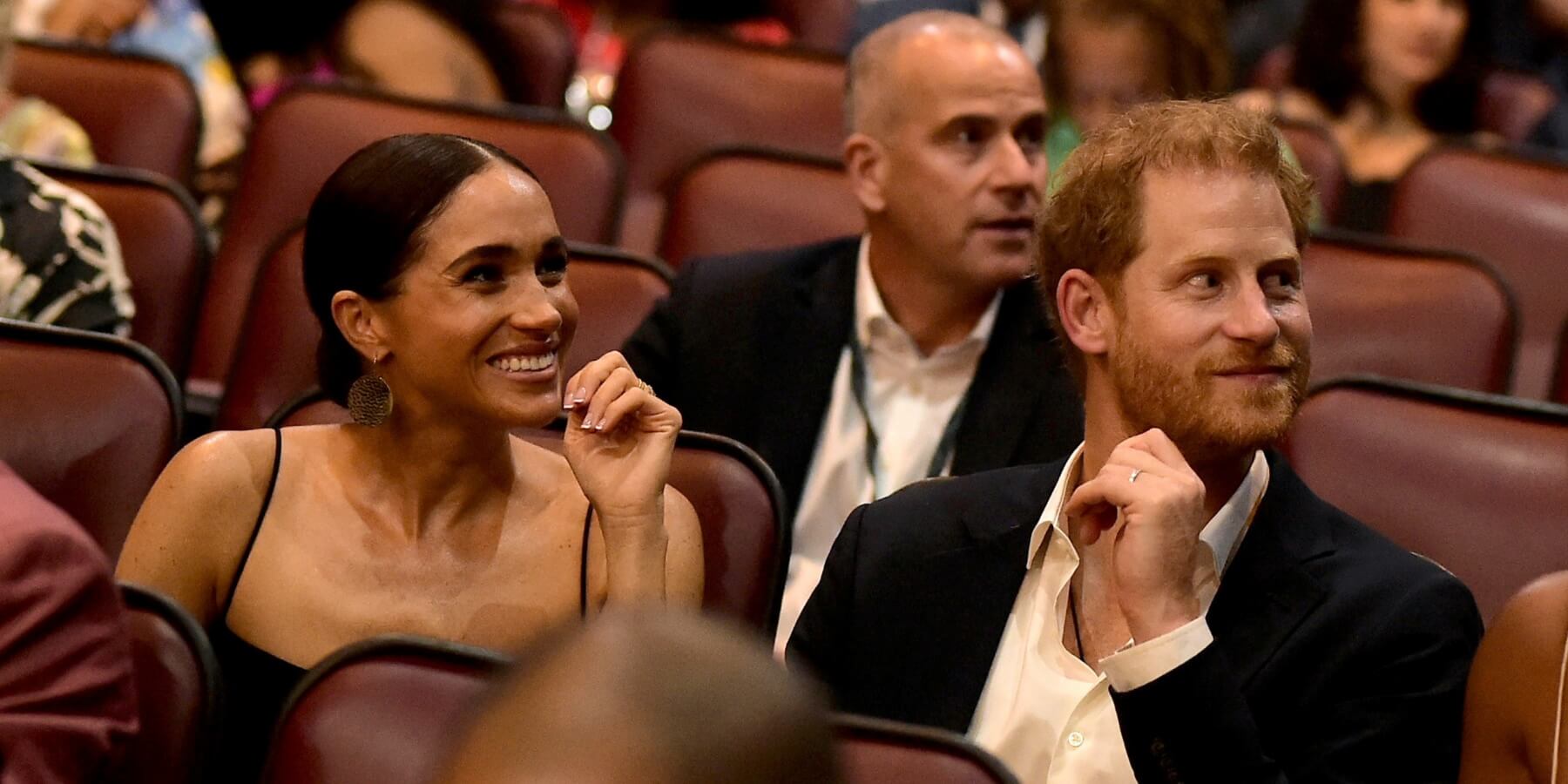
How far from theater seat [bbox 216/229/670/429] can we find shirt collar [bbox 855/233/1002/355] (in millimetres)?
276

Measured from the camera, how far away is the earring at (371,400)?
2137 mm

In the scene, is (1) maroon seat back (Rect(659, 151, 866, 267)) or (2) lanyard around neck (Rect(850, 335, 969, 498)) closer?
(2) lanyard around neck (Rect(850, 335, 969, 498))

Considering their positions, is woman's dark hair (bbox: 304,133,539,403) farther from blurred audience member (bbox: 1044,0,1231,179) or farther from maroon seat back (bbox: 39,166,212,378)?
blurred audience member (bbox: 1044,0,1231,179)

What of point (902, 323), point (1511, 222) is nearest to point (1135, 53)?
point (1511, 222)

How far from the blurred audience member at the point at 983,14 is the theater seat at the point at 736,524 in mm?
2138

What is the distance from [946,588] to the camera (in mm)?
2029

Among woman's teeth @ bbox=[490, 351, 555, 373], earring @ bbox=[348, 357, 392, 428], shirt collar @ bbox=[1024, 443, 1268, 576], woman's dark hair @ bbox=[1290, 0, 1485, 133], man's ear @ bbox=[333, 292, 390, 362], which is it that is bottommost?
shirt collar @ bbox=[1024, 443, 1268, 576]

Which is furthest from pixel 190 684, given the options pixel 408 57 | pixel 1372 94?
pixel 1372 94

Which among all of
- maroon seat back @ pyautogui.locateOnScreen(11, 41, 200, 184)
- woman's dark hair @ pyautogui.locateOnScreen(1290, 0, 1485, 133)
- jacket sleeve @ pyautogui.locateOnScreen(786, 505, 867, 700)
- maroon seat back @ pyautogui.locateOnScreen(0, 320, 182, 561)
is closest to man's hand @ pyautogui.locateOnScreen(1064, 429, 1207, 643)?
jacket sleeve @ pyautogui.locateOnScreen(786, 505, 867, 700)

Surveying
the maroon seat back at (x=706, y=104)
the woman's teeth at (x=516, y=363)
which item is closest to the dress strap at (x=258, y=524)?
the woman's teeth at (x=516, y=363)

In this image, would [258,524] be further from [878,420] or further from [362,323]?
[878,420]

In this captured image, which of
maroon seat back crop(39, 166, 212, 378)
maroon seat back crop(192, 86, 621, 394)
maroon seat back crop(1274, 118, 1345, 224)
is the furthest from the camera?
maroon seat back crop(1274, 118, 1345, 224)

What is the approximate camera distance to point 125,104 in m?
3.47

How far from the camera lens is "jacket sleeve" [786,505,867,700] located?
2066mm
